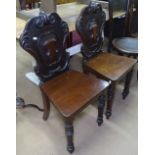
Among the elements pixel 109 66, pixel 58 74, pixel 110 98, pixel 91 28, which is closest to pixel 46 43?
pixel 58 74

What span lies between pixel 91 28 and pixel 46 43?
1.69ft

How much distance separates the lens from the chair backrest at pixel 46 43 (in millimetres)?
1497

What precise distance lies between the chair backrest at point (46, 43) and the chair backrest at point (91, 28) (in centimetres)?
20

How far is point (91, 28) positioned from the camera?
191 centimetres

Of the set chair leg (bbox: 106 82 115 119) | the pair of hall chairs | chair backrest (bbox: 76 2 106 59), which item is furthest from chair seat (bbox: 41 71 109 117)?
chair backrest (bbox: 76 2 106 59)

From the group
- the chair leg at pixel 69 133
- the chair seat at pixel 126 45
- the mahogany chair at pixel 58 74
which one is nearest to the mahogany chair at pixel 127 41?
the chair seat at pixel 126 45

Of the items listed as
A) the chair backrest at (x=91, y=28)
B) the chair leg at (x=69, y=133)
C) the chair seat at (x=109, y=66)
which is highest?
the chair backrest at (x=91, y=28)

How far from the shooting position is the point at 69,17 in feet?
7.66

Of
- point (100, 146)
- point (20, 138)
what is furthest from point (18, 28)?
point (100, 146)

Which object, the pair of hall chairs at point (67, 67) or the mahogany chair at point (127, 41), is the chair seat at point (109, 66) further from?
the mahogany chair at point (127, 41)

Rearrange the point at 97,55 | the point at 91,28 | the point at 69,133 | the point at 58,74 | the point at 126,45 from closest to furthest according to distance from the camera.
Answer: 1. the point at 69,133
2. the point at 58,74
3. the point at 91,28
4. the point at 97,55
5. the point at 126,45

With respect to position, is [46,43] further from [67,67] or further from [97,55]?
[97,55]

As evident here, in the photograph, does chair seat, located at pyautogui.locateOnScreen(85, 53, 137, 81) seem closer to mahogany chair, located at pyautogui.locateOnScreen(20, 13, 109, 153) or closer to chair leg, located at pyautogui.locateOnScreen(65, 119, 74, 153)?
mahogany chair, located at pyautogui.locateOnScreen(20, 13, 109, 153)
